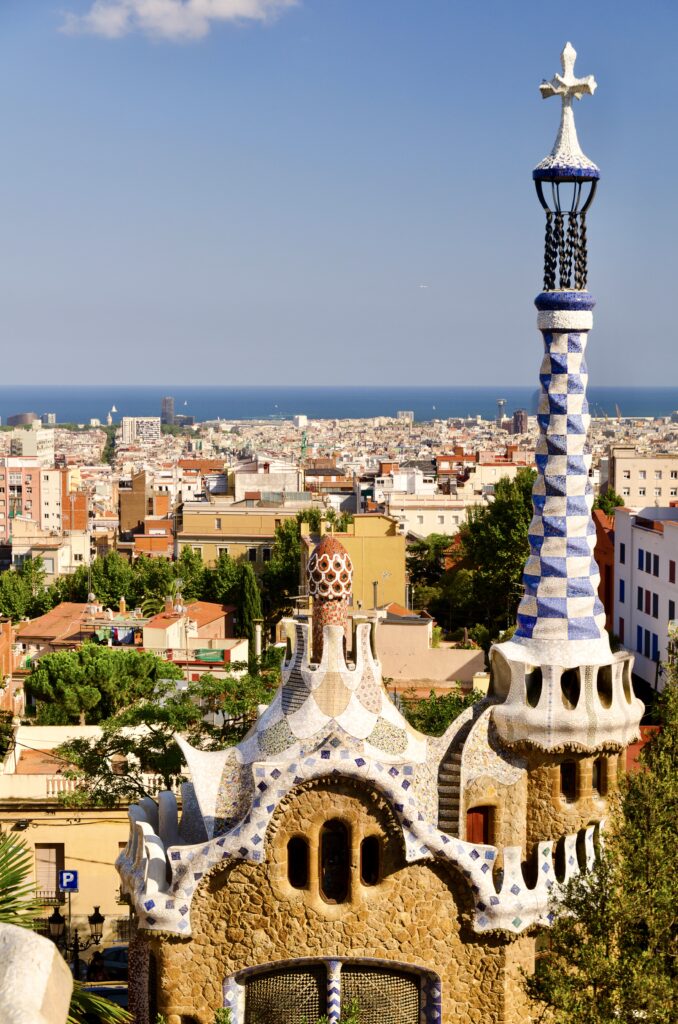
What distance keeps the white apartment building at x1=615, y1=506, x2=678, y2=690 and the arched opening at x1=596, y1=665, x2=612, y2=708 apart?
2176cm

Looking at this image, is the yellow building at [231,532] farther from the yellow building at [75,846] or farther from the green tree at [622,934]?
the green tree at [622,934]

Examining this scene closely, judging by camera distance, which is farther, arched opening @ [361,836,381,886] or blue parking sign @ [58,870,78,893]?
blue parking sign @ [58,870,78,893]

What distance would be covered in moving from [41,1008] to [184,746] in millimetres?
8805

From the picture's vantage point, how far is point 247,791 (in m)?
12.8

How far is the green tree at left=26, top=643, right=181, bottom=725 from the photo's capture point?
100 feet

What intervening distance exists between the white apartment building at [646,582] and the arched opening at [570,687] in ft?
72.0

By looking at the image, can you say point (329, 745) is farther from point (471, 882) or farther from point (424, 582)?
point (424, 582)

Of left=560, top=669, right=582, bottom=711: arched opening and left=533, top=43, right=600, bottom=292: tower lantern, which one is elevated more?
left=533, top=43, right=600, bottom=292: tower lantern

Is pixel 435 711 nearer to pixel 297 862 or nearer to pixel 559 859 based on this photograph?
pixel 559 859

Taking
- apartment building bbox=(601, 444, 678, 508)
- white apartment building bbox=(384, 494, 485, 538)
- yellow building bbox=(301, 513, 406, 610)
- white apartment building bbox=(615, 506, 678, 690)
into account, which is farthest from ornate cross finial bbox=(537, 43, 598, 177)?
white apartment building bbox=(384, 494, 485, 538)

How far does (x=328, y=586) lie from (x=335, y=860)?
221 centimetres

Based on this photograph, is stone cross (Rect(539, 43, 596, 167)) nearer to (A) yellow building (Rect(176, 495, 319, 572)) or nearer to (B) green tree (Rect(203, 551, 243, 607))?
(B) green tree (Rect(203, 551, 243, 607))

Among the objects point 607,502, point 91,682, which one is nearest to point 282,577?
point 607,502

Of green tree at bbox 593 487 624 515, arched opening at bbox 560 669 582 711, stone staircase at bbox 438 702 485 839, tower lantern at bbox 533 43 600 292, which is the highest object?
tower lantern at bbox 533 43 600 292
